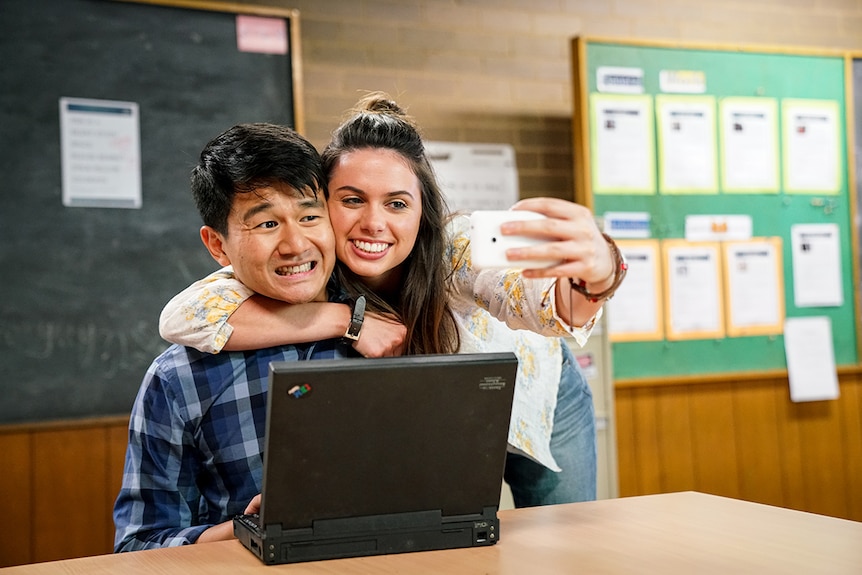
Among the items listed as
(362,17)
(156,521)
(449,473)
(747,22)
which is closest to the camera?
(449,473)

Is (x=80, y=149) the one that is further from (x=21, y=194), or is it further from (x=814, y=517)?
(x=814, y=517)

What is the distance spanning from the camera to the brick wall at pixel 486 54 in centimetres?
346

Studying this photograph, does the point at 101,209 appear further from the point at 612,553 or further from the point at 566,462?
the point at 612,553

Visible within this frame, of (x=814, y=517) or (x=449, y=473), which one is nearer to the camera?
(x=449, y=473)

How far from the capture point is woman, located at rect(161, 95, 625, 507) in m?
1.47

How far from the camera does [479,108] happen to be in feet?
12.1

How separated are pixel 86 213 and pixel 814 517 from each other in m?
2.39

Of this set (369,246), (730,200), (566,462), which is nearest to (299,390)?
(369,246)

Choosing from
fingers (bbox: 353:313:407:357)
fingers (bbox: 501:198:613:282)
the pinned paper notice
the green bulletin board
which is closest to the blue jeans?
fingers (bbox: 353:313:407:357)

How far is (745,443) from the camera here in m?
3.80

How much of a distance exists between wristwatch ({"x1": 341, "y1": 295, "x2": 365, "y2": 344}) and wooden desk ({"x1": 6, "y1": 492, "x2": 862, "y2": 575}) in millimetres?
420

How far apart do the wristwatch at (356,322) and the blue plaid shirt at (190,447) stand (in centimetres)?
16

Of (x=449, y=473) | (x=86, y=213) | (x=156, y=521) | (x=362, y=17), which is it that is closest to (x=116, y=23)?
(x=86, y=213)

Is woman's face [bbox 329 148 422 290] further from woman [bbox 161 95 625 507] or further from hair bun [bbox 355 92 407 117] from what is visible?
hair bun [bbox 355 92 407 117]
